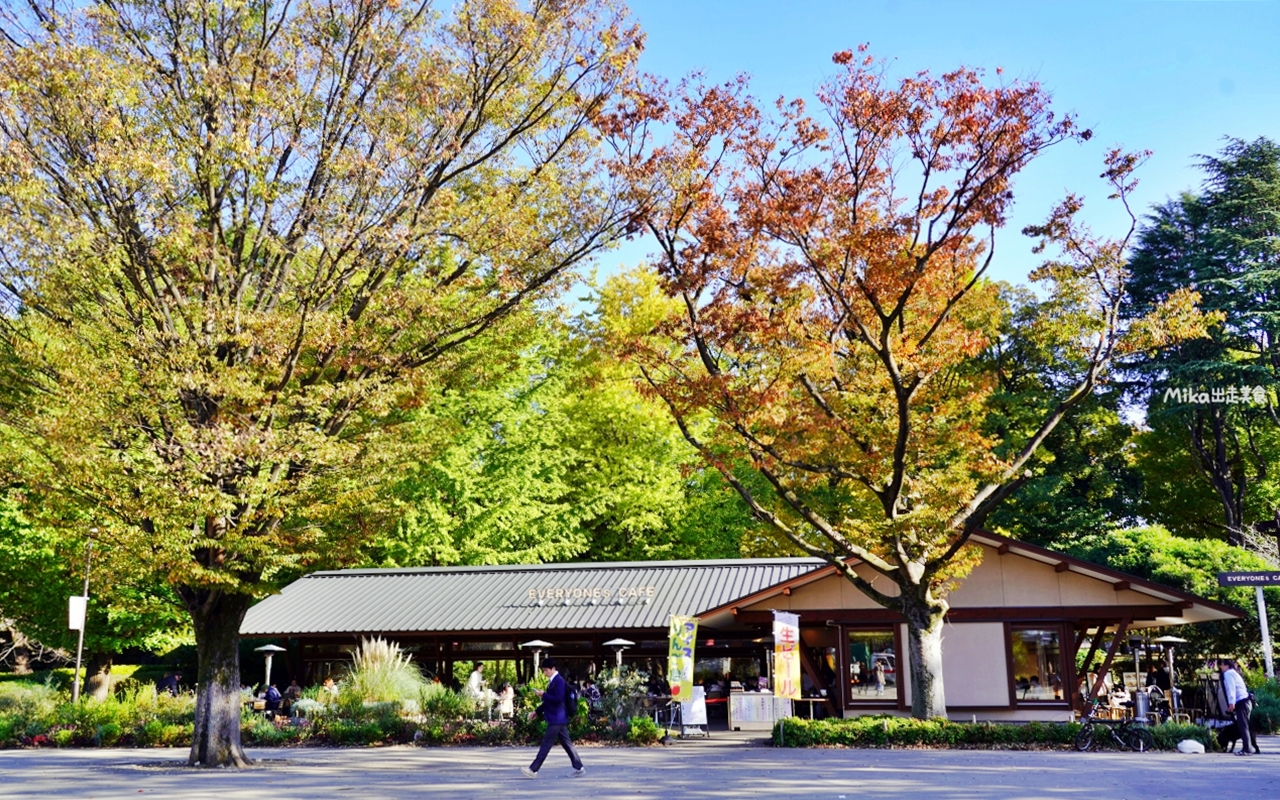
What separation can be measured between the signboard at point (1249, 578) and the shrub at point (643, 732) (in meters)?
10.9

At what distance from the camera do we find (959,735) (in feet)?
55.3

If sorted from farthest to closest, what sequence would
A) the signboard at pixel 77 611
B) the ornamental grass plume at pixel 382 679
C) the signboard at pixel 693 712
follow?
the signboard at pixel 77 611 → the ornamental grass plume at pixel 382 679 → the signboard at pixel 693 712

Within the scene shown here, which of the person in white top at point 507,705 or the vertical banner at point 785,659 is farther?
the person in white top at point 507,705

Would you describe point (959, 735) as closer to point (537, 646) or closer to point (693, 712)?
point (693, 712)

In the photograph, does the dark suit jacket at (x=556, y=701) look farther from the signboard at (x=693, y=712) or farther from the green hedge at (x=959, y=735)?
the signboard at (x=693, y=712)

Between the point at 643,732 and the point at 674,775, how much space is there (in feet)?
18.6

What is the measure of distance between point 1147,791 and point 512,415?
23.4 meters

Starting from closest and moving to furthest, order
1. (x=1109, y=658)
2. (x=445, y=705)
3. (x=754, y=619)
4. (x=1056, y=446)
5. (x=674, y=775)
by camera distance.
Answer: (x=674, y=775) < (x=1109, y=658) < (x=445, y=705) < (x=754, y=619) < (x=1056, y=446)

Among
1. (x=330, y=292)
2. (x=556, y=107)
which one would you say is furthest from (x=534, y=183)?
(x=330, y=292)

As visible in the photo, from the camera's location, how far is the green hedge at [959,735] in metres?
16.3

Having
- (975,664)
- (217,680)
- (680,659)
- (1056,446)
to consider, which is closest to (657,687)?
(680,659)

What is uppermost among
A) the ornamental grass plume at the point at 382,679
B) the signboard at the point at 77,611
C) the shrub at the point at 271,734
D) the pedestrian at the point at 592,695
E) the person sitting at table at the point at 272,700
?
the signboard at the point at 77,611

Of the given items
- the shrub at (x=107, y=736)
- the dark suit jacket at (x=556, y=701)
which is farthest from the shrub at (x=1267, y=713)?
the shrub at (x=107, y=736)

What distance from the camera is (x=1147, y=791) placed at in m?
10.9
